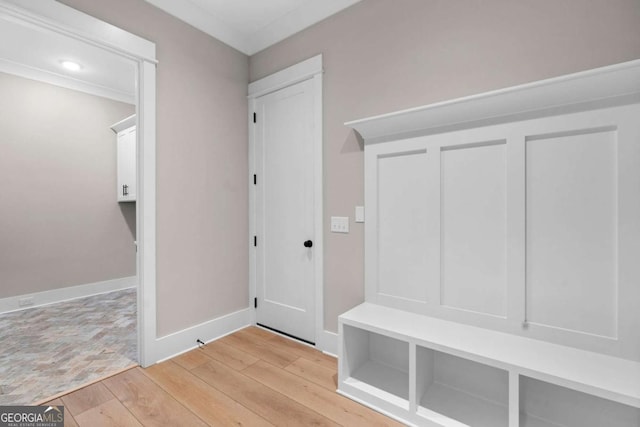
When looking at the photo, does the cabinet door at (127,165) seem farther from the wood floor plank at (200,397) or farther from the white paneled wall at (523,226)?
the white paneled wall at (523,226)

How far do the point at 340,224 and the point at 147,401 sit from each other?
65.7 inches

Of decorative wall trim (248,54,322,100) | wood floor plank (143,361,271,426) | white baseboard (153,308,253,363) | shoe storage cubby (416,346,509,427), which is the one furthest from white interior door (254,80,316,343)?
shoe storage cubby (416,346,509,427)

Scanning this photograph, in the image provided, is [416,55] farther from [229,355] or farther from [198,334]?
[198,334]

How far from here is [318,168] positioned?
238cm

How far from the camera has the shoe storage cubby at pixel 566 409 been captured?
133cm

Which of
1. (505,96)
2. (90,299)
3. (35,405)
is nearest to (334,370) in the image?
(35,405)

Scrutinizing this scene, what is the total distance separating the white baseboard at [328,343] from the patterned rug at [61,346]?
1.44 metres

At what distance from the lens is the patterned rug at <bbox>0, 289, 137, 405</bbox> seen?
196cm

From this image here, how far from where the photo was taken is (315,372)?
2092 mm

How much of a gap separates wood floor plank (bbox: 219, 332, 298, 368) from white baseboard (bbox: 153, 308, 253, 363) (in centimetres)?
9

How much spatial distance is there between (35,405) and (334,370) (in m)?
1.81

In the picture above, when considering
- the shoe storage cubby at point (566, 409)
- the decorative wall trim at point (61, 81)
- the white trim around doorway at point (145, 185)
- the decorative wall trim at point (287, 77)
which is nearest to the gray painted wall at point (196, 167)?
the white trim around doorway at point (145, 185)

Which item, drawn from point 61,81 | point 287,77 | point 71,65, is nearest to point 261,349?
point 287,77

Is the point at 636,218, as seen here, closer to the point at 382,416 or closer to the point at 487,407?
the point at 487,407
